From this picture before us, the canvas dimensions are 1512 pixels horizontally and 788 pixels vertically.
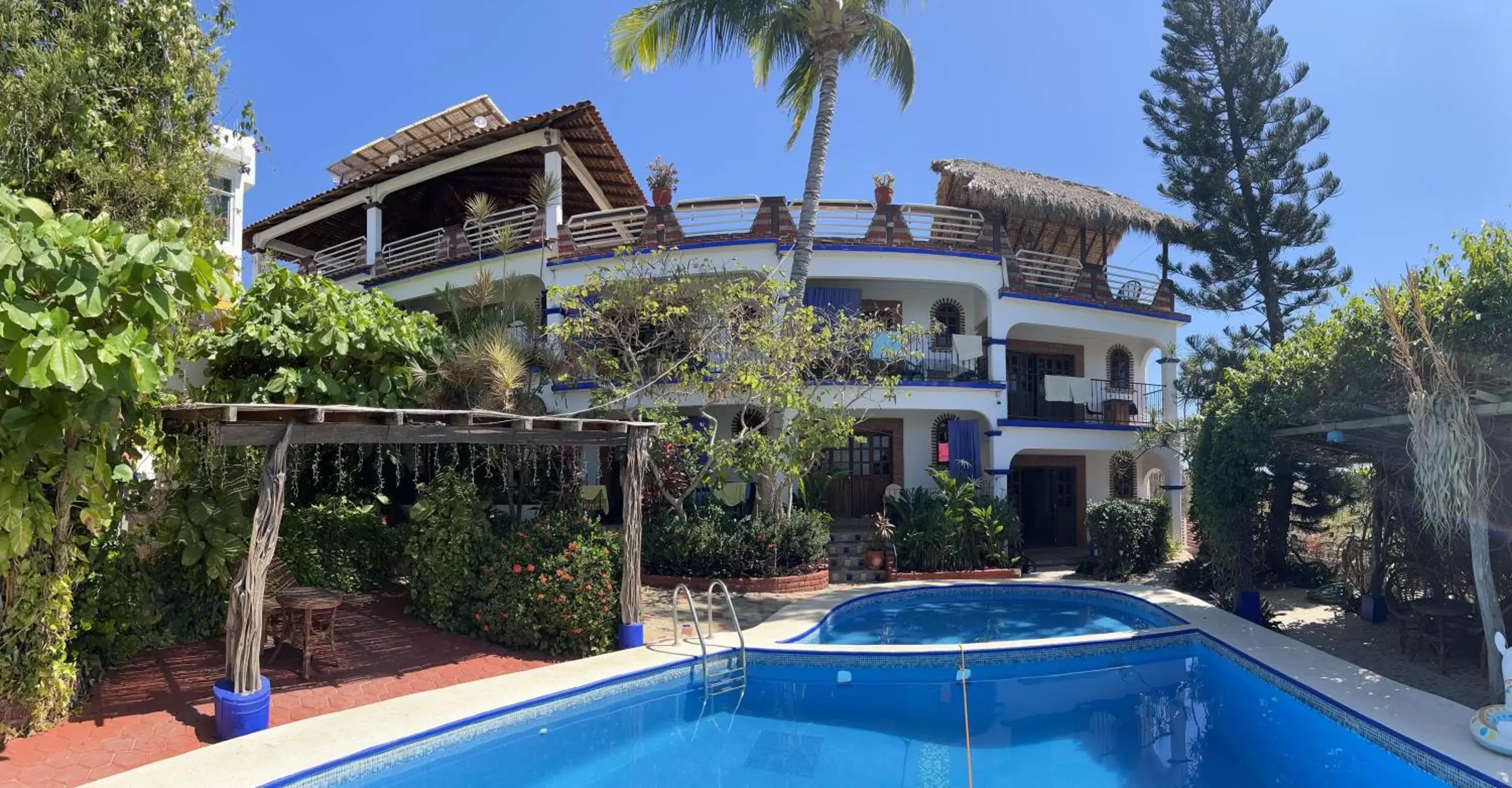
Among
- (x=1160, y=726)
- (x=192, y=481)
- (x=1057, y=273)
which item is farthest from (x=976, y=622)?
(x=192, y=481)

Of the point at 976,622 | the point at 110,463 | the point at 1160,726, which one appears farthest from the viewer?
the point at 976,622

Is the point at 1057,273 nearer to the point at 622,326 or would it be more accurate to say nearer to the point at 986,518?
the point at 986,518

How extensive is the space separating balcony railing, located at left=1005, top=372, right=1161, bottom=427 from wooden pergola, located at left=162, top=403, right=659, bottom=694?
11.7m

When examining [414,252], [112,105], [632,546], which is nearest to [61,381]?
[112,105]

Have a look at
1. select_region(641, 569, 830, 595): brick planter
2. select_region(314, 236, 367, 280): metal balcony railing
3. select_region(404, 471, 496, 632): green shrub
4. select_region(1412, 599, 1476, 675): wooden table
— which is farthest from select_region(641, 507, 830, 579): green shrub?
select_region(314, 236, 367, 280): metal balcony railing

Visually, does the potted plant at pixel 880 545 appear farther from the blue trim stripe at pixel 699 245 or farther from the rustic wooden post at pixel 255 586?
the rustic wooden post at pixel 255 586

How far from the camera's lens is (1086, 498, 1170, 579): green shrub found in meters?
15.2

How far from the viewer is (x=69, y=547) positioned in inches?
259

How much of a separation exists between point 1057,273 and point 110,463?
16519 mm

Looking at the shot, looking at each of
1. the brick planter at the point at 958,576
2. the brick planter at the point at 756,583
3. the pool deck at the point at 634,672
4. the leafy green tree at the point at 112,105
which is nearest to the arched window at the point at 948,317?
the brick planter at the point at 958,576

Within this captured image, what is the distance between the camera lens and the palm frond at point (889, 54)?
15273 mm

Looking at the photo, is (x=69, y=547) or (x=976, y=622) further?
(x=976, y=622)

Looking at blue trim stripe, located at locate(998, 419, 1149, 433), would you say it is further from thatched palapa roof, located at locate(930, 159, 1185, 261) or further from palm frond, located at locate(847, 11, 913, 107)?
palm frond, located at locate(847, 11, 913, 107)

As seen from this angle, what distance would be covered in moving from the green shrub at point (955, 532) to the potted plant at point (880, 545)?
141 millimetres
